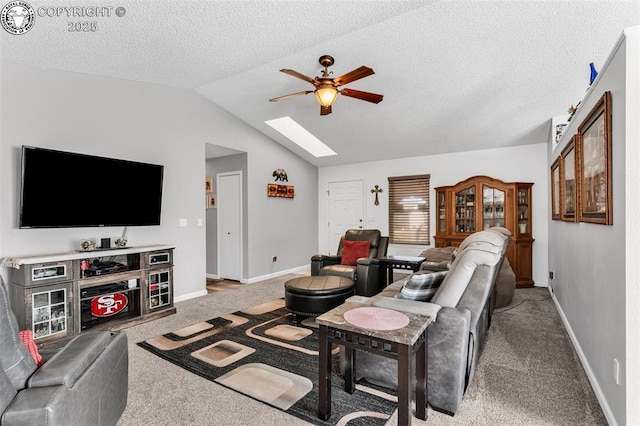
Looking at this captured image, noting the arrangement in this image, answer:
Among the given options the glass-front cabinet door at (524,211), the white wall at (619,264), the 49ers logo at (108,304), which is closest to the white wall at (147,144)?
the 49ers logo at (108,304)

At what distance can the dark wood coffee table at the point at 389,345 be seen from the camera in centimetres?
156

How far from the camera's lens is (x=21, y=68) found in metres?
3.17

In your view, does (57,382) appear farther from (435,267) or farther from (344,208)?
(344,208)

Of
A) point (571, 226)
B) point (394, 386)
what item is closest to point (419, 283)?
point (394, 386)

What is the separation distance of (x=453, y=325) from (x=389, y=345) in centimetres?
52

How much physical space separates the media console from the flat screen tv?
1.30ft

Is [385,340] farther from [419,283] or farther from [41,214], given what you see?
[41,214]

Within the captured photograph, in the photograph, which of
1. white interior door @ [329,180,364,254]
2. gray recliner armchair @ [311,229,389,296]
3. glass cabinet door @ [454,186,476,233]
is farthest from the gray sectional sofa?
white interior door @ [329,180,364,254]

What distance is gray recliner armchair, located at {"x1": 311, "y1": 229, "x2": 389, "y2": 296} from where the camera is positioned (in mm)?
4383

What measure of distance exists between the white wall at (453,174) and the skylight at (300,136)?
767mm

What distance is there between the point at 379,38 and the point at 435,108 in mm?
1577

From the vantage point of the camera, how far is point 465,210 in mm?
5535

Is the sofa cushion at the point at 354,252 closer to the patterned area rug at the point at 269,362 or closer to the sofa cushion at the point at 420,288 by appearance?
the patterned area rug at the point at 269,362

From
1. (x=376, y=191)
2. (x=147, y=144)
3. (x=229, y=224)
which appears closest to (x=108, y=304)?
(x=147, y=144)
